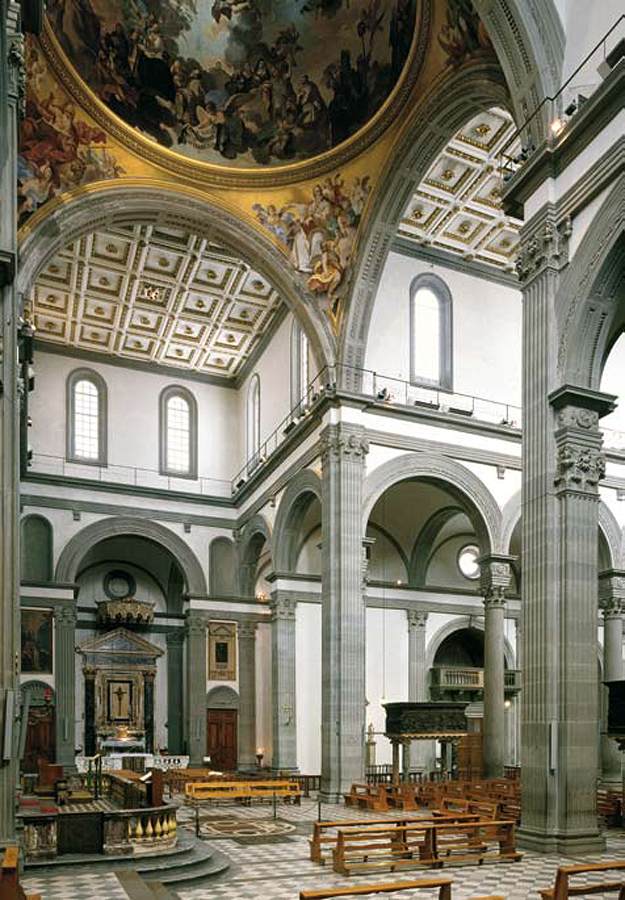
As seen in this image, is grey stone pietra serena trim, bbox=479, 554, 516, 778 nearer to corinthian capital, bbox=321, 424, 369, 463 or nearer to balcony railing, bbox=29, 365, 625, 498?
balcony railing, bbox=29, 365, 625, 498

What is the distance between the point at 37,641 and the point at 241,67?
16.8 m

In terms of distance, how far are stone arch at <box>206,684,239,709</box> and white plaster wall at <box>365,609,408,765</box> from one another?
5121 mm

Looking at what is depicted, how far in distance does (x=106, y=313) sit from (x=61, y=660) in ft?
34.3

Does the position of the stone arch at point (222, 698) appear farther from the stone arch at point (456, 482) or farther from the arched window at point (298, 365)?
the stone arch at point (456, 482)

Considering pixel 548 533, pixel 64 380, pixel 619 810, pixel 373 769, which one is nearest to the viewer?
pixel 548 533

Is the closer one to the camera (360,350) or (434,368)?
(360,350)

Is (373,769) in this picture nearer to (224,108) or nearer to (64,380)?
(64,380)

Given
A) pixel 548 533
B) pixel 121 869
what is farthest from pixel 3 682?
pixel 548 533

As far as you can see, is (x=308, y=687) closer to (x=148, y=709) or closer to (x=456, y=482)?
(x=148, y=709)

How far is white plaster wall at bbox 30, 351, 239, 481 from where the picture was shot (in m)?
29.4

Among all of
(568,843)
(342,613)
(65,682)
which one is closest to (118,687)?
(65,682)

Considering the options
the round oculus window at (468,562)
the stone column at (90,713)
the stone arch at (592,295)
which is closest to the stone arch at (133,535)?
the stone column at (90,713)

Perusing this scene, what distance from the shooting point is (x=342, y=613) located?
2130 cm

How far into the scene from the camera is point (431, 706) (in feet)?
65.8
